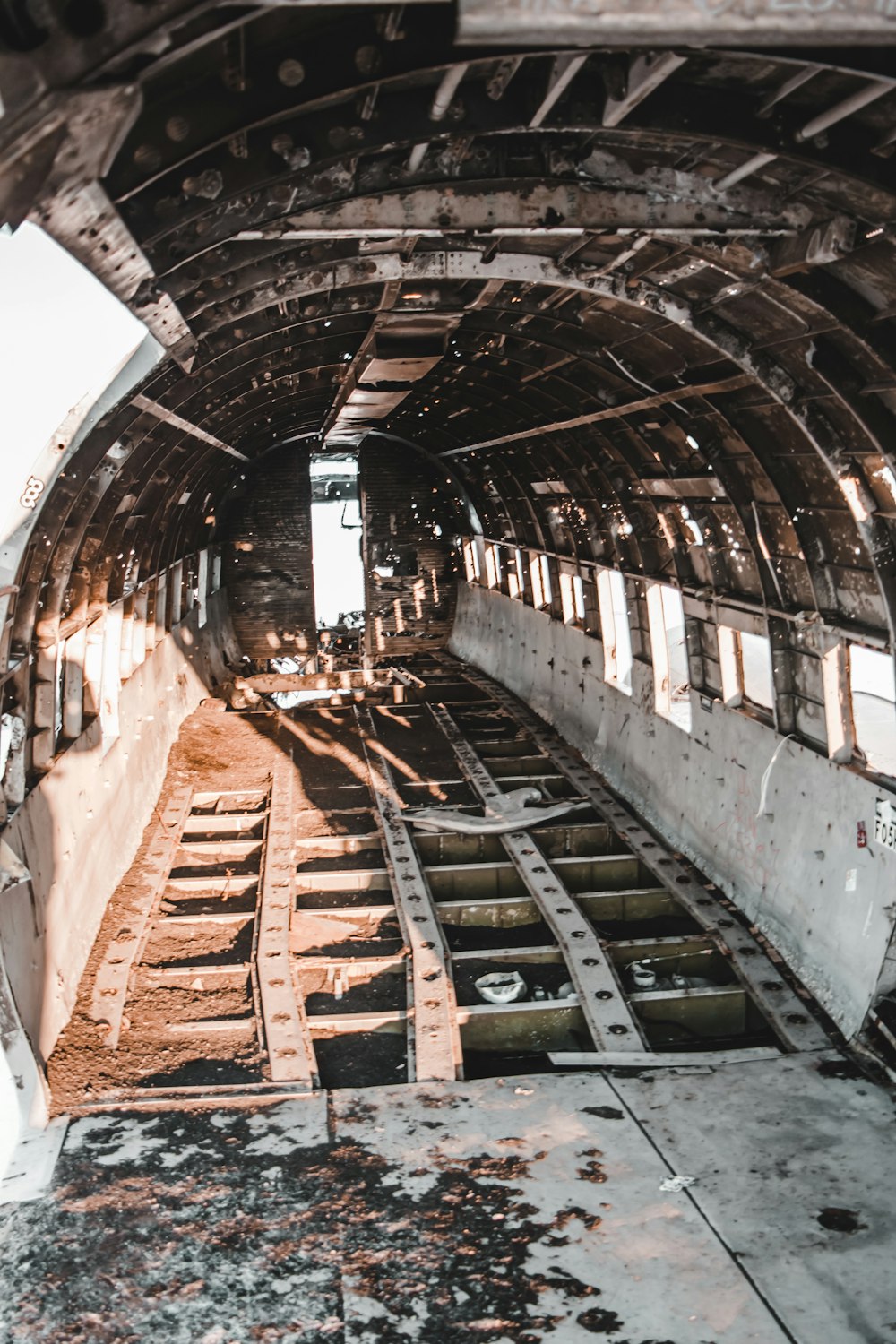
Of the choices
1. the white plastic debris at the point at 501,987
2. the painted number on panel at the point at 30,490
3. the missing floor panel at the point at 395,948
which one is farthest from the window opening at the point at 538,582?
the painted number on panel at the point at 30,490

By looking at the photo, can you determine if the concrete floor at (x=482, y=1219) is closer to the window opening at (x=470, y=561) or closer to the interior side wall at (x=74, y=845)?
the interior side wall at (x=74, y=845)

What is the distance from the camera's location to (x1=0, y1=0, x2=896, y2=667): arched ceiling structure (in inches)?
148

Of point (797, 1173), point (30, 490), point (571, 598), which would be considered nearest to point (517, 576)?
point (571, 598)

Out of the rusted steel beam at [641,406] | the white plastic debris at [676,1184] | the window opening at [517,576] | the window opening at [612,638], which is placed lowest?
the white plastic debris at [676,1184]

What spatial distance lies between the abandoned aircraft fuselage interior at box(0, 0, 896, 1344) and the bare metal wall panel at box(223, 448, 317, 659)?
923 centimetres

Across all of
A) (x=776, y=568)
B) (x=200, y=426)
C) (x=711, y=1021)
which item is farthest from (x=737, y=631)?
(x=200, y=426)

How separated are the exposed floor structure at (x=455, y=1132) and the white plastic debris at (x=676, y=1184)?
0.05ft

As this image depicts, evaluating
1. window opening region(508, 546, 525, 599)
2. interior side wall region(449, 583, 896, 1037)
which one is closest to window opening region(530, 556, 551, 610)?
window opening region(508, 546, 525, 599)

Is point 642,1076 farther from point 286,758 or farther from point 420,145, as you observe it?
point 286,758

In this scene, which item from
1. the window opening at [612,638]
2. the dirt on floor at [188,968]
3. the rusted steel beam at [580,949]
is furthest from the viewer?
the window opening at [612,638]

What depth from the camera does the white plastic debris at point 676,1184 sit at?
19.2 ft

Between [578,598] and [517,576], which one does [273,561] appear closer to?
[517,576]

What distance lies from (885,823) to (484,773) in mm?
6952

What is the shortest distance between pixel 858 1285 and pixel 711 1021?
3183 mm
